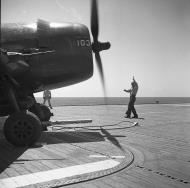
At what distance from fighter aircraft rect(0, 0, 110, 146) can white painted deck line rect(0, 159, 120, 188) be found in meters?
2.77

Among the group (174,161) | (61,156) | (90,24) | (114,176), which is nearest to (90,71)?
→ (90,24)

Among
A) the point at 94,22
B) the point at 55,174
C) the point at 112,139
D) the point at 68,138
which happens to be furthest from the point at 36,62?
the point at 55,174

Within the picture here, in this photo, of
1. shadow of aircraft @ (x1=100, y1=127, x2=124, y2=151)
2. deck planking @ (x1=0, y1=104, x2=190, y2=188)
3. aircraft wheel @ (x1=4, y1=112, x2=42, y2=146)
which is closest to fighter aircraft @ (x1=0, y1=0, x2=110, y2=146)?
aircraft wheel @ (x1=4, y1=112, x2=42, y2=146)

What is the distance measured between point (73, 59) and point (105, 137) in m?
2.98

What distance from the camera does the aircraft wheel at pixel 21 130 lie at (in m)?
8.46

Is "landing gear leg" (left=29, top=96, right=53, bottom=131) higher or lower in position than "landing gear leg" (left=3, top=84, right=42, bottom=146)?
lower

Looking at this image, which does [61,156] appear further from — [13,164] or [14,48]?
[14,48]

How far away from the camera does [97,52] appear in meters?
10.8

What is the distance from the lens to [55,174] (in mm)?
5652

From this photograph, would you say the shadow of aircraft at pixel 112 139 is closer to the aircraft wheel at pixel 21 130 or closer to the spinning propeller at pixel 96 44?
the spinning propeller at pixel 96 44

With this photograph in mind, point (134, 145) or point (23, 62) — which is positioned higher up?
point (23, 62)

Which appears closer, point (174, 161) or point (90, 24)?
point (174, 161)

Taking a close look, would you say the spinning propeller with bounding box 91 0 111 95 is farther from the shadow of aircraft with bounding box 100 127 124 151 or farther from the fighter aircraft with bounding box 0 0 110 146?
the shadow of aircraft with bounding box 100 127 124 151

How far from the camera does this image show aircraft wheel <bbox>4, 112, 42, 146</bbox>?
27.8 feet
